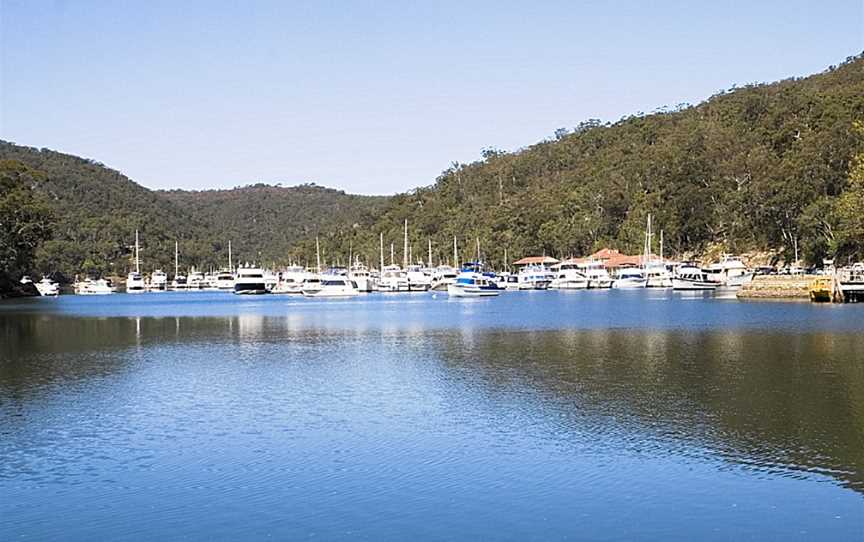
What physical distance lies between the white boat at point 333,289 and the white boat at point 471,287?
12.1 meters

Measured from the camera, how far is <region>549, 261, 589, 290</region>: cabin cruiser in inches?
4555

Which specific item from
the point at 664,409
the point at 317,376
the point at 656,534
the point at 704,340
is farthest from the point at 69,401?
the point at 704,340

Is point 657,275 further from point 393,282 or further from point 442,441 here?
point 442,441

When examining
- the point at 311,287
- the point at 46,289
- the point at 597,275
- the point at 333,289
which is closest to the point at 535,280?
the point at 597,275

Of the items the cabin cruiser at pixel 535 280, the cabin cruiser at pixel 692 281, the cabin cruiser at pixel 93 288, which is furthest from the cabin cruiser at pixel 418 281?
the cabin cruiser at pixel 93 288

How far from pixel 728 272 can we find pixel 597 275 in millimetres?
16728

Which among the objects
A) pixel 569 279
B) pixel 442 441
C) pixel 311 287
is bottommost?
pixel 442 441

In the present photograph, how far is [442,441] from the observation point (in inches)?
799

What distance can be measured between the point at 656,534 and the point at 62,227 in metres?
180

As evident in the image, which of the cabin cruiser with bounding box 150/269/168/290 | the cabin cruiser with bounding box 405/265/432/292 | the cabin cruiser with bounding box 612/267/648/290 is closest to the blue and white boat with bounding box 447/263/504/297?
the cabin cruiser with bounding box 612/267/648/290

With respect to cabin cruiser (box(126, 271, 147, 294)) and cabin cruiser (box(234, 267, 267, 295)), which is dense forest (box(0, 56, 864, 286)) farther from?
cabin cruiser (box(234, 267, 267, 295))

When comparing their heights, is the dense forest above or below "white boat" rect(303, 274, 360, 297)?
above

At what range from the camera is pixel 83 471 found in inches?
697

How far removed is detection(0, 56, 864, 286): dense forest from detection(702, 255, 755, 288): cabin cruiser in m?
3.75
